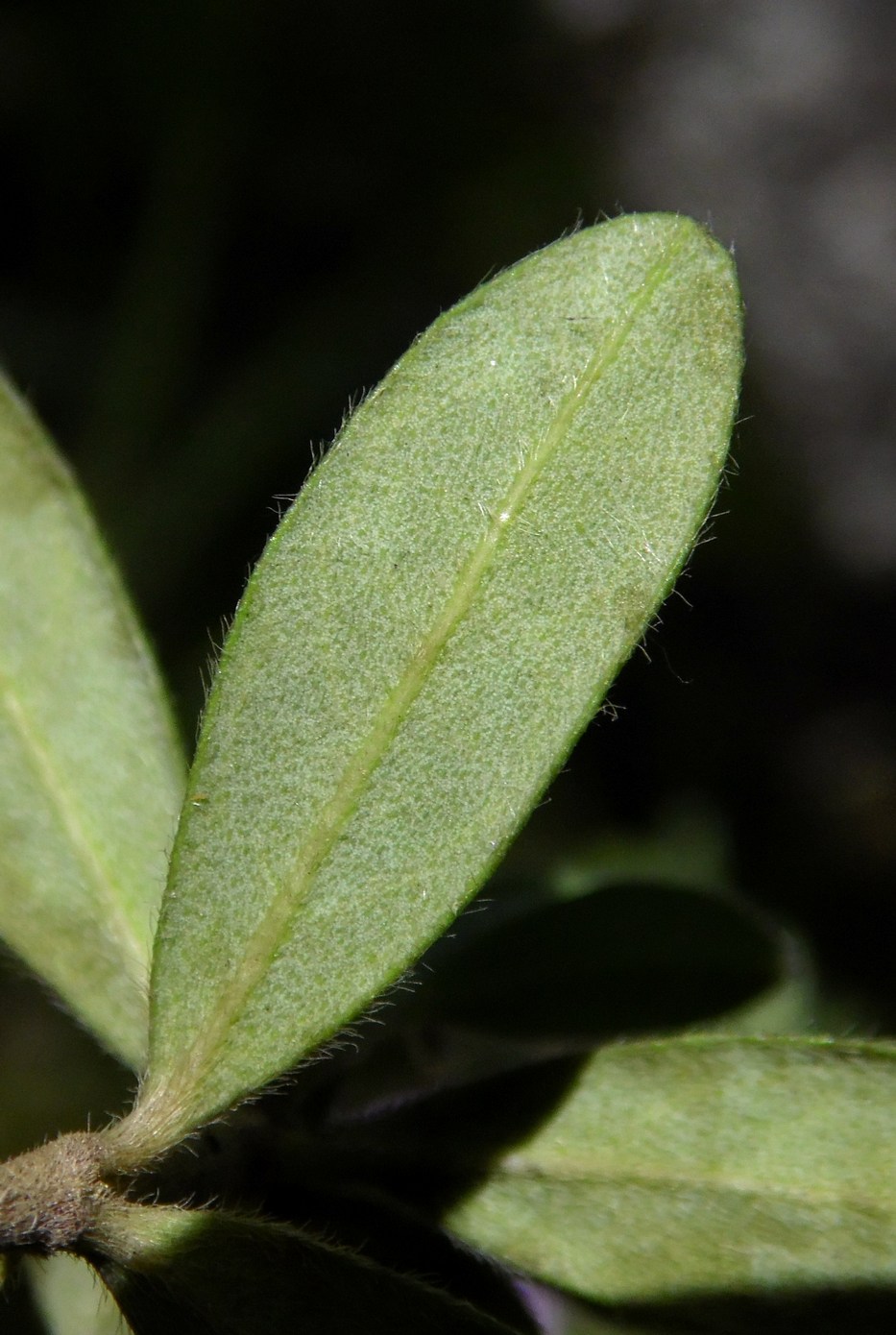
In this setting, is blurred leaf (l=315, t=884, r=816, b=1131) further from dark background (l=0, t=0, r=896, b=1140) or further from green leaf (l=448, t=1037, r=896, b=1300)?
dark background (l=0, t=0, r=896, b=1140)

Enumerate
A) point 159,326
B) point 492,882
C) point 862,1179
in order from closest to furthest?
1. point 862,1179
2. point 492,882
3. point 159,326

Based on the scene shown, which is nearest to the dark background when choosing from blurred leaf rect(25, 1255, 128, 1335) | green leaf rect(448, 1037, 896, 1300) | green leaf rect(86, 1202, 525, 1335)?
blurred leaf rect(25, 1255, 128, 1335)

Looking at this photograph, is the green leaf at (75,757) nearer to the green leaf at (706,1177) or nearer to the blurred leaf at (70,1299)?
the green leaf at (706,1177)

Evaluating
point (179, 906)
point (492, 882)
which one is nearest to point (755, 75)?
point (492, 882)

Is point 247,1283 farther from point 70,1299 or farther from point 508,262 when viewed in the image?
A: point 508,262

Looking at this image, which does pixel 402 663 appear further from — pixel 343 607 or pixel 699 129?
pixel 699 129

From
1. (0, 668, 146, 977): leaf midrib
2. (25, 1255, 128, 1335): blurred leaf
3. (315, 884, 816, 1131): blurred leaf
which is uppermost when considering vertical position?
(0, 668, 146, 977): leaf midrib

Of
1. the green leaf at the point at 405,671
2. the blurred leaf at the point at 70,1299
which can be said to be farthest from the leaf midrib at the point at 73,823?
the blurred leaf at the point at 70,1299
